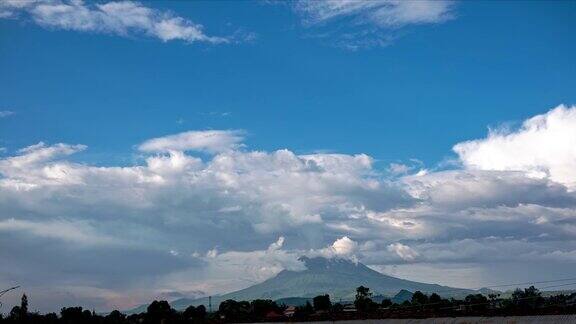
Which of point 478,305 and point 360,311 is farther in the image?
point 360,311

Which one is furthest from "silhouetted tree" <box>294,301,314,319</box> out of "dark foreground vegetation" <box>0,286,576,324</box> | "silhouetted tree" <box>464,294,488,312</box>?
"silhouetted tree" <box>464,294,488,312</box>

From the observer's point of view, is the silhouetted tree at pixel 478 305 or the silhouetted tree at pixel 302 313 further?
the silhouetted tree at pixel 302 313

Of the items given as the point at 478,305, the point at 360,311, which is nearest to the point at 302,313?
the point at 360,311

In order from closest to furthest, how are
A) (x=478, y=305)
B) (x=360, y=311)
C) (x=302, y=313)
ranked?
(x=478, y=305) < (x=360, y=311) < (x=302, y=313)

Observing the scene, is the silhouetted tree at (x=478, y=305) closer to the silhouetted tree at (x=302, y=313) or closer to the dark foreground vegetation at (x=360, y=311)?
the dark foreground vegetation at (x=360, y=311)

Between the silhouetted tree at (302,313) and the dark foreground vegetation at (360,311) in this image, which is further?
the silhouetted tree at (302,313)

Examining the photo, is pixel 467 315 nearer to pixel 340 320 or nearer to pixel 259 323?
pixel 340 320

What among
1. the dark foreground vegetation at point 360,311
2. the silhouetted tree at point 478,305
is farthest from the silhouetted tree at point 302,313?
the silhouetted tree at point 478,305

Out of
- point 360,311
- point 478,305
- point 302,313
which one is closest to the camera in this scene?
point 478,305

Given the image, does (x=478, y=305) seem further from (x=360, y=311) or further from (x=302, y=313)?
(x=302, y=313)

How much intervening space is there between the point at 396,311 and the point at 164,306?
338ft

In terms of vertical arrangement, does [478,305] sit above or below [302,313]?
below

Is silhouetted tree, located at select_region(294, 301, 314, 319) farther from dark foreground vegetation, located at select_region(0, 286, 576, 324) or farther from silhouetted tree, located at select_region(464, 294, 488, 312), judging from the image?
silhouetted tree, located at select_region(464, 294, 488, 312)

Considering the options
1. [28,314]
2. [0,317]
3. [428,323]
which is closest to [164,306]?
[28,314]
